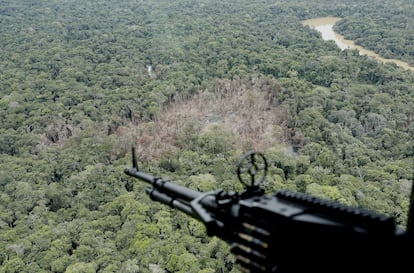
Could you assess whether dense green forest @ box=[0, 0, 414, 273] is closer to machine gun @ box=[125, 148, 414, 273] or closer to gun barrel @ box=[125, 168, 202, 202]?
gun barrel @ box=[125, 168, 202, 202]

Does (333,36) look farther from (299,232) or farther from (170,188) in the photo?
(299,232)

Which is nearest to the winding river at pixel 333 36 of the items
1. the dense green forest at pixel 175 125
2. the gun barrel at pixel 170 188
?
the dense green forest at pixel 175 125

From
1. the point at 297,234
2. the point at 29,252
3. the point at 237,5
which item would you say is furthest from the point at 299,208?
the point at 237,5

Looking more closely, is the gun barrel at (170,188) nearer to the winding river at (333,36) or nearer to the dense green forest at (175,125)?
the dense green forest at (175,125)

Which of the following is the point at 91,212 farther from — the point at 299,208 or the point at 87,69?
the point at 87,69

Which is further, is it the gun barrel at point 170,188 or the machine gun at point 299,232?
the gun barrel at point 170,188

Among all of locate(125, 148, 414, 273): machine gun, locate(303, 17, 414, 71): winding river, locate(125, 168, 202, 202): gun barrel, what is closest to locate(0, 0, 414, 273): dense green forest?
locate(303, 17, 414, 71): winding river
